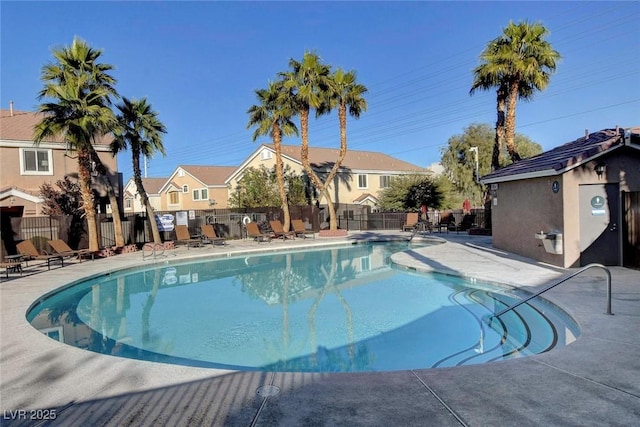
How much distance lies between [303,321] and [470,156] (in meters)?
41.8

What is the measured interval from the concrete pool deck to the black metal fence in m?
13.5

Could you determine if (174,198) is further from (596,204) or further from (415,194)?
(596,204)

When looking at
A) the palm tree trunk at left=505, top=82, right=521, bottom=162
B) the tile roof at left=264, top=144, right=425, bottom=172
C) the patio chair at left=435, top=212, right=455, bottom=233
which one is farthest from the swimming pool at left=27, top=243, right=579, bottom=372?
the tile roof at left=264, top=144, right=425, bottom=172

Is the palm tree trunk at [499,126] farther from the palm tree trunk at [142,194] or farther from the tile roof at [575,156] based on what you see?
the palm tree trunk at [142,194]

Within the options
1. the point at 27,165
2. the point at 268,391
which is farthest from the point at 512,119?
the point at 27,165

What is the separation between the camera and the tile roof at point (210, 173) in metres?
42.1

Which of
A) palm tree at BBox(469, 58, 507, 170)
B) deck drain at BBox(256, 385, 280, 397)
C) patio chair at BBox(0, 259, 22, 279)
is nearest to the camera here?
deck drain at BBox(256, 385, 280, 397)

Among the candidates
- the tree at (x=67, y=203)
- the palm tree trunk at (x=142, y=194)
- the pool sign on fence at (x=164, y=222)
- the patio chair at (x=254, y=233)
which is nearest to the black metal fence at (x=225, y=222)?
the tree at (x=67, y=203)

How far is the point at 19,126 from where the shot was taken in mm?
21984

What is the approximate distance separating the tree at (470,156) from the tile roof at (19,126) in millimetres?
35996

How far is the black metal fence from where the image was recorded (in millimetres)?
17266

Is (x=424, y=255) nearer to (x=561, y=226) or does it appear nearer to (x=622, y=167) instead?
(x=561, y=226)

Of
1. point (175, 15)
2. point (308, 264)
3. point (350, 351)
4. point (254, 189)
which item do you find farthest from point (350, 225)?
point (350, 351)

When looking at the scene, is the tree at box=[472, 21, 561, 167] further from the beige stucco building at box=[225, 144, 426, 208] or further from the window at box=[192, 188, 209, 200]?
the window at box=[192, 188, 209, 200]
